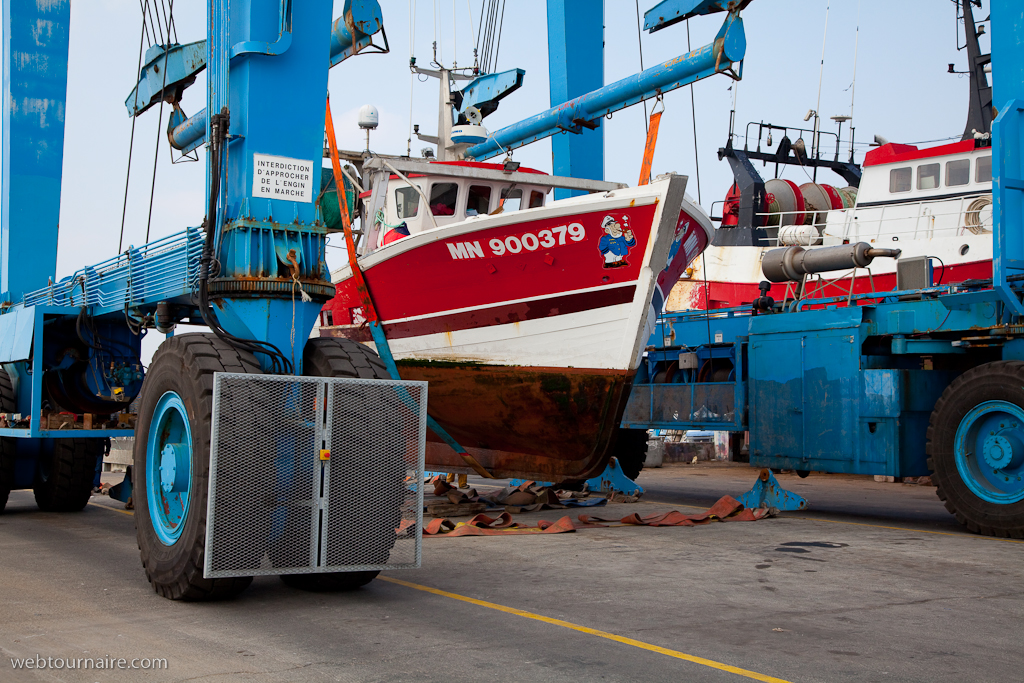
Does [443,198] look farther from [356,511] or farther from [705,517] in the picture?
[356,511]

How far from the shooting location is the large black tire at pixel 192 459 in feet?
18.2

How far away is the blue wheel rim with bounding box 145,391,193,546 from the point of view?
590cm

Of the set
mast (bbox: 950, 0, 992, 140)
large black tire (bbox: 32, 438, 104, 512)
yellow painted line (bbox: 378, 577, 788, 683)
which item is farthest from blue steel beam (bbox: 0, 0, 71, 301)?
mast (bbox: 950, 0, 992, 140)

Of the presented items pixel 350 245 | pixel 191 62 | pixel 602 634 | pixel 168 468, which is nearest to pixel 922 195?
pixel 350 245

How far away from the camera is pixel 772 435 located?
10852 millimetres

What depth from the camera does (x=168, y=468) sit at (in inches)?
236

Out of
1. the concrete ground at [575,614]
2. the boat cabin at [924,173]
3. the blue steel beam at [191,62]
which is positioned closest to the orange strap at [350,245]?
the blue steel beam at [191,62]

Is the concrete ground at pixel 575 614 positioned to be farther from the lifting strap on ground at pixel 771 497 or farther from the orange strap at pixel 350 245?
the orange strap at pixel 350 245

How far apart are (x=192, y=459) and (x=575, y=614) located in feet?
8.13

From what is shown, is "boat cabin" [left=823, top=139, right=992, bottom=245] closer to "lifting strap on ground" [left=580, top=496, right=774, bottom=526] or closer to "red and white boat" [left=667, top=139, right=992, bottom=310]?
"red and white boat" [left=667, top=139, right=992, bottom=310]

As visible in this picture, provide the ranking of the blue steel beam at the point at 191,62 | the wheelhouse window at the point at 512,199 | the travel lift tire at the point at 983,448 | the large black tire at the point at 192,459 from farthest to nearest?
1. the wheelhouse window at the point at 512,199
2. the blue steel beam at the point at 191,62
3. the travel lift tire at the point at 983,448
4. the large black tire at the point at 192,459

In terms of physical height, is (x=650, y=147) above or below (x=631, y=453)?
above

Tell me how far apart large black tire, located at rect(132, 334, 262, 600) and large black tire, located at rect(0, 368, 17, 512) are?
462 cm

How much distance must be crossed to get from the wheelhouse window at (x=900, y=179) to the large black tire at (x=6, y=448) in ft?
44.7
